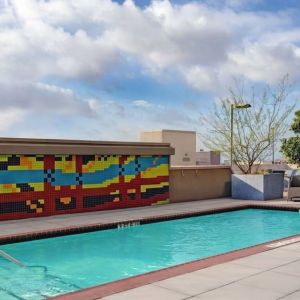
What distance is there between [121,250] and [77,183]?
450cm

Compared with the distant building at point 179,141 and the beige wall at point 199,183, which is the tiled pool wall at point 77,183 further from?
the distant building at point 179,141

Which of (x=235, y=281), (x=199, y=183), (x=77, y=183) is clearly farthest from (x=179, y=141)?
(x=235, y=281)

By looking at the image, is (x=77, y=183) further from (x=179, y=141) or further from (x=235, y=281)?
(x=179, y=141)

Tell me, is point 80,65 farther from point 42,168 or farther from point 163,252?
point 163,252

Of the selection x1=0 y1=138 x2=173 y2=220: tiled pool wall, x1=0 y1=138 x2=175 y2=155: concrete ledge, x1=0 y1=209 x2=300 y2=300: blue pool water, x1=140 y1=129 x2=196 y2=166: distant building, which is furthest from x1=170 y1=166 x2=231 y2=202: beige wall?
x1=140 y1=129 x2=196 y2=166: distant building

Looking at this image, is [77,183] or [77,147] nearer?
[77,147]

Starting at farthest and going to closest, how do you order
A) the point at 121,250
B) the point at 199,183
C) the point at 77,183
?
the point at 199,183 < the point at 77,183 < the point at 121,250

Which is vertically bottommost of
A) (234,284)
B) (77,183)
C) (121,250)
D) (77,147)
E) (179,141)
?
(121,250)

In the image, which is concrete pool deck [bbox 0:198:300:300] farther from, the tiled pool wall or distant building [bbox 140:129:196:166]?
distant building [bbox 140:129:196:166]

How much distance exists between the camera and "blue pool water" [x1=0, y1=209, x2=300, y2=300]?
22.6 feet

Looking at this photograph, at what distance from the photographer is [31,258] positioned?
8414 mm

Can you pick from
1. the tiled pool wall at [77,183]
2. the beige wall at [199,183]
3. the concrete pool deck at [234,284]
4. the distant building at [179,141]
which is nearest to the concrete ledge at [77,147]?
the tiled pool wall at [77,183]

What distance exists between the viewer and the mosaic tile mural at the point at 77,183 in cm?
1201

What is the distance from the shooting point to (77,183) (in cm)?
1331
